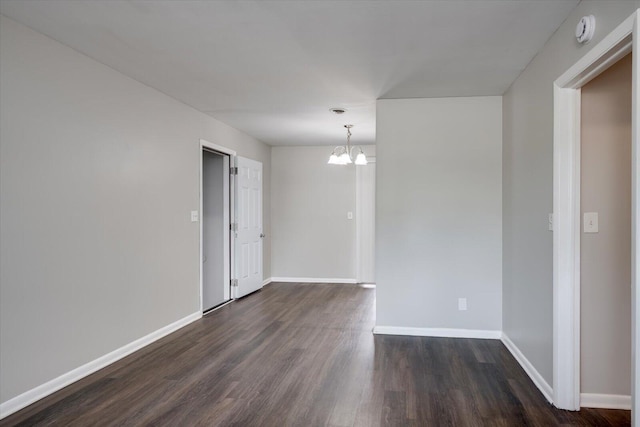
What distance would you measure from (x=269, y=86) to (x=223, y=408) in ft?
8.63

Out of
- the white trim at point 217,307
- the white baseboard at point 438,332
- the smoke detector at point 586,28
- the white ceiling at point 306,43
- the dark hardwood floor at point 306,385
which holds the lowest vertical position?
the dark hardwood floor at point 306,385

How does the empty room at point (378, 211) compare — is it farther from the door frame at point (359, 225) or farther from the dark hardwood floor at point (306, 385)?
the door frame at point (359, 225)

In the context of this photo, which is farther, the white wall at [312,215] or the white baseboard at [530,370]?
the white wall at [312,215]

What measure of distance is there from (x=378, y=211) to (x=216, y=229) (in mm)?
2512

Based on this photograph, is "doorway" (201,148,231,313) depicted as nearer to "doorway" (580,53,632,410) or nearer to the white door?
the white door

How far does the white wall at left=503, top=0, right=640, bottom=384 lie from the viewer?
2.48 meters

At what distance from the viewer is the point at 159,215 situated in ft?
12.8

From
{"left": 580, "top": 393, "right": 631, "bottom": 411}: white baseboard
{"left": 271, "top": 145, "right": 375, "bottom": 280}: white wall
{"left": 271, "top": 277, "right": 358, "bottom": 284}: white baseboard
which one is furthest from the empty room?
{"left": 271, "top": 145, "right": 375, "bottom": 280}: white wall

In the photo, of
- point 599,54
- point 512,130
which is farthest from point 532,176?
point 599,54

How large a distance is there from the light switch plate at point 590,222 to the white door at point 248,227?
13.5 feet

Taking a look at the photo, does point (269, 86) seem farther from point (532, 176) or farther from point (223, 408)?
point (223, 408)

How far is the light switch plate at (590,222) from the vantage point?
2469 mm

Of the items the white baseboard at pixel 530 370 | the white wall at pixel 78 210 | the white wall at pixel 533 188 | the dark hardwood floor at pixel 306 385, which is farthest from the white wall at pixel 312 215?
the white baseboard at pixel 530 370

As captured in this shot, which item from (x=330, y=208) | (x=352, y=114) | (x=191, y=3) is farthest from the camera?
(x=330, y=208)
